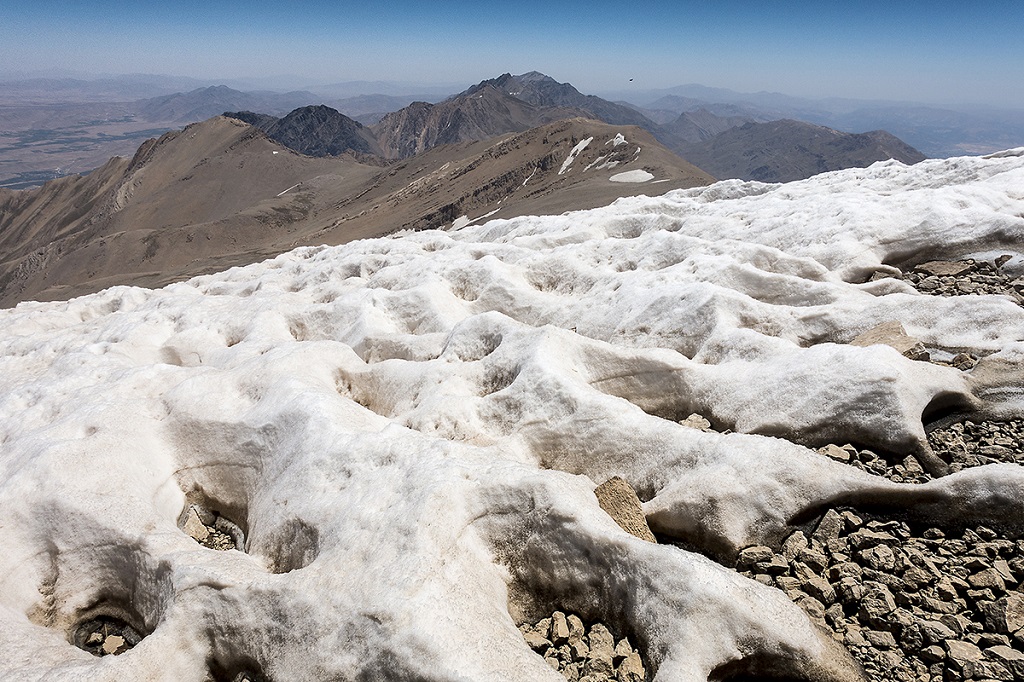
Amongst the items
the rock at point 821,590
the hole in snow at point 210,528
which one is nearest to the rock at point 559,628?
the rock at point 821,590

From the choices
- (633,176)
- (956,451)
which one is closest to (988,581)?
(956,451)

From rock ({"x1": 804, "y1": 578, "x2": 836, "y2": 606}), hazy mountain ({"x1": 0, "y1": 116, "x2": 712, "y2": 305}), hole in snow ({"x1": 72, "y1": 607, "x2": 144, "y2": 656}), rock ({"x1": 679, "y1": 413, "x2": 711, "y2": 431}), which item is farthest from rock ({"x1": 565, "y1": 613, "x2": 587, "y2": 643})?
hazy mountain ({"x1": 0, "y1": 116, "x2": 712, "y2": 305})

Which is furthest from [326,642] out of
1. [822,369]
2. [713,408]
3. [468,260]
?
[468,260]

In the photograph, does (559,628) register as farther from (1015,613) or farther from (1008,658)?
(1015,613)

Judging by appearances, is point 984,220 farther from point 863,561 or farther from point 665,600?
point 665,600

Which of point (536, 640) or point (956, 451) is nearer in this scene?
Answer: point (536, 640)

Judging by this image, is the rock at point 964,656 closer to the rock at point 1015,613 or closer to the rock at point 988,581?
the rock at point 1015,613
